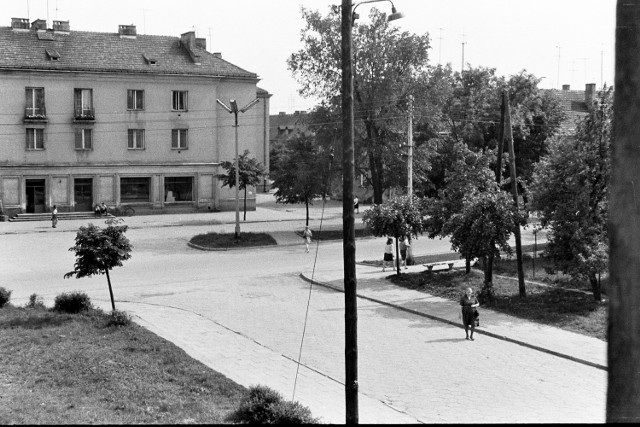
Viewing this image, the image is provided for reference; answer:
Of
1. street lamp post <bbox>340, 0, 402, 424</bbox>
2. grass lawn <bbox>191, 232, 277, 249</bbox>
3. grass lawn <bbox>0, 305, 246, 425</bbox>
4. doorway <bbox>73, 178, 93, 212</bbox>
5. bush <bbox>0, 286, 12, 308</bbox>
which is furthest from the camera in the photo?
doorway <bbox>73, 178, 93, 212</bbox>

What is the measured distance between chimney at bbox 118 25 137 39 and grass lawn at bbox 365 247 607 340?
35.0 m

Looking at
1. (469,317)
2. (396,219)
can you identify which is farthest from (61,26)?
(469,317)

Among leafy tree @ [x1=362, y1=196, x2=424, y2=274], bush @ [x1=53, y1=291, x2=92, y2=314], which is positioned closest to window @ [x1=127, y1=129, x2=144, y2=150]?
leafy tree @ [x1=362, y1=196, x2=424, y2=274]

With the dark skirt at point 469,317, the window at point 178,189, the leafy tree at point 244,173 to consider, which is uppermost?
the leafy tree at point 244,173

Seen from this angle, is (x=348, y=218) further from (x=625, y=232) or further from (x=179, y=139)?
(x=179, y=139)

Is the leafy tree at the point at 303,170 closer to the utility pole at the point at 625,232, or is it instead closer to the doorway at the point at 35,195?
the doorway at the point at 35,195

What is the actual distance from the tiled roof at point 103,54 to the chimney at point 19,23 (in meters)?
0.38

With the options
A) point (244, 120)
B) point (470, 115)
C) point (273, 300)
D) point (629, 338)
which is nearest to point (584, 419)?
point (629, 338)

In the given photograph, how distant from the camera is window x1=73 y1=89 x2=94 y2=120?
5314cm

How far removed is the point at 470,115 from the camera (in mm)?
53094

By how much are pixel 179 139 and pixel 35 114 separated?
381 inches

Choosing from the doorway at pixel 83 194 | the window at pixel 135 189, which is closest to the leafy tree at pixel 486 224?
the window at pixel 135 189

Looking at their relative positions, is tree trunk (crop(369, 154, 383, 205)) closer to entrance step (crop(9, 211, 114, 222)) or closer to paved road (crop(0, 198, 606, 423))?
paved road (crop(0, 198, 606, 423))

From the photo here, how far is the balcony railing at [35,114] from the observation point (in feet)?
169
